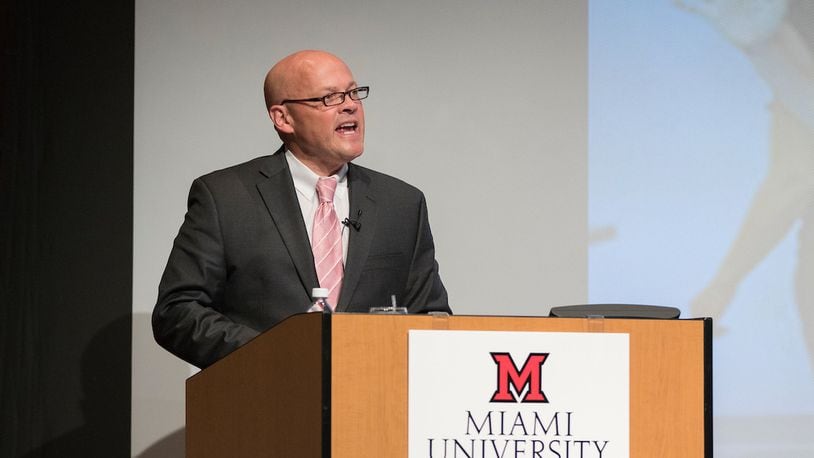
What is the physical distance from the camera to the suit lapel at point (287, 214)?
296 centimetres

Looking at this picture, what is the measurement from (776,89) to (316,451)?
2774 millimetres

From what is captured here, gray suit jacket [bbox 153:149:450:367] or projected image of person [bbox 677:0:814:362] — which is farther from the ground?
projected image of person [bbox 677:0:814:362]

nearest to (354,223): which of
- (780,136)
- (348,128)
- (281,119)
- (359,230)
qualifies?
(359,230)

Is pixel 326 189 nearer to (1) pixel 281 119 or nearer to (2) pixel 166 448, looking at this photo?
(1) pixel 281 119

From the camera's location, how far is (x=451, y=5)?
405 cm

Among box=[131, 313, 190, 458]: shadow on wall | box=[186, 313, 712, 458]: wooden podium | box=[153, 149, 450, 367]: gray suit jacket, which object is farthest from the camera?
box=[131, 313, 190, 458]: shadow on wall

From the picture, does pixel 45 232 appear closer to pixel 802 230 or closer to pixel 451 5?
pixel 451 5

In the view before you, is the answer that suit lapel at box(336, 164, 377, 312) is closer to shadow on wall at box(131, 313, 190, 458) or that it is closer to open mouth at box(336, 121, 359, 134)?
open mouth at box(336, 121, 359, 134)

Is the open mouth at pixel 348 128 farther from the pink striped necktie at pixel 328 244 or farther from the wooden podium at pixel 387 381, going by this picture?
the wooden podium at pixel 387 381

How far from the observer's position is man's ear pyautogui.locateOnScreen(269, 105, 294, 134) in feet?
10.2

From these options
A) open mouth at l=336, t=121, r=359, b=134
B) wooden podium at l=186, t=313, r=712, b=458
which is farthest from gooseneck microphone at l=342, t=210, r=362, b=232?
wooden podium at l=186, t=313, r=712, b=458

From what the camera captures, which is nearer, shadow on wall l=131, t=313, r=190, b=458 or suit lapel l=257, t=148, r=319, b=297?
suit lapel l=257, t=148, r=319, b=297

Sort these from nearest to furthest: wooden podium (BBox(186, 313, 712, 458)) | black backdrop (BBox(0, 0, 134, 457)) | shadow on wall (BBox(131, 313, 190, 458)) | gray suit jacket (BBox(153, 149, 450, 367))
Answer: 1. wooden podium (BBox(186, 313, 712, 458))
2. gray suit jacket (BBox(153, 149, 450, 367))
3. black backdrop (BBox(0, 0, 134, 457))
4. shadow on wall (BBox(131, 313, 190, 458))

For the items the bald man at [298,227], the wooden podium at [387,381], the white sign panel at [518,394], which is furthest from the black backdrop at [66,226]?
the white sign panel at [518,394]
